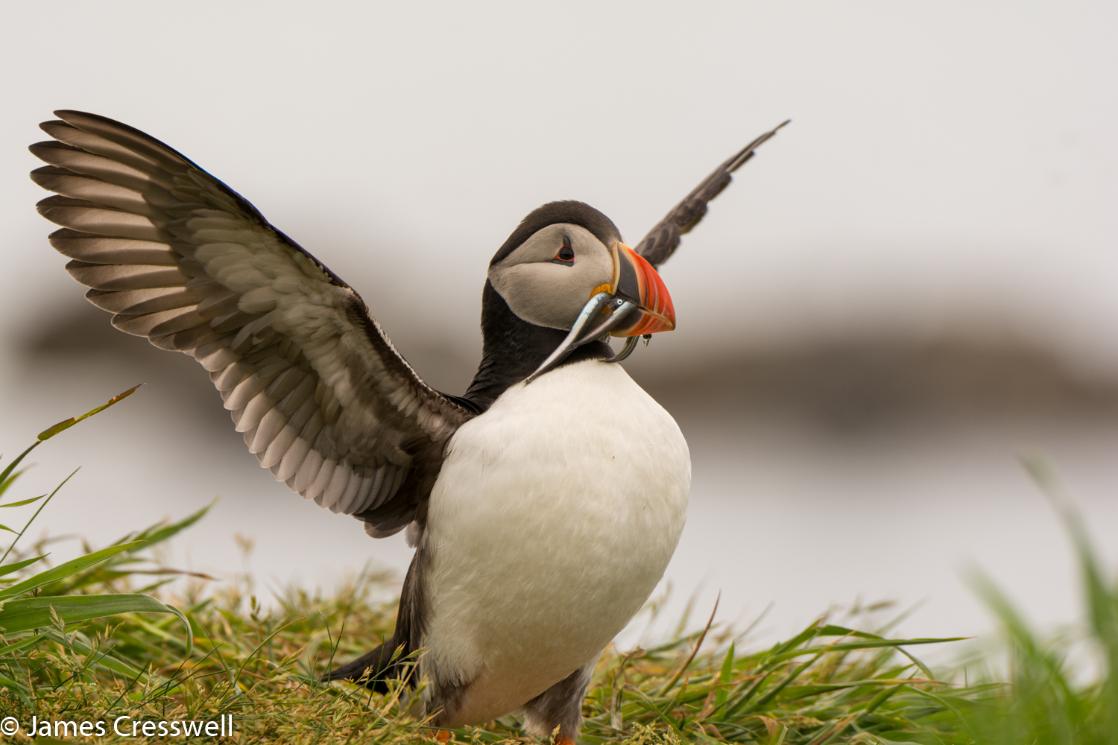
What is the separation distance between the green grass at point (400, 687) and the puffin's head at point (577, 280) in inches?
49.6

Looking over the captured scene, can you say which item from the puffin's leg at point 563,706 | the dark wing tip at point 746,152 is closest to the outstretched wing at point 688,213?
the dark wing tip at point 746,152

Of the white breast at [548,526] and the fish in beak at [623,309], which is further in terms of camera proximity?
the fish in beak at [623,309]

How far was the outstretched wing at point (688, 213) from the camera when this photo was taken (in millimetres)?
5820

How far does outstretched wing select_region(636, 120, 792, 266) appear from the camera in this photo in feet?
19.1

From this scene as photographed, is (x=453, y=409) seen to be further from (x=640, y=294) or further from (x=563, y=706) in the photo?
(x=563, y=706)

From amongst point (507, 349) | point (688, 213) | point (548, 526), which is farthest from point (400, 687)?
point (688, 213)

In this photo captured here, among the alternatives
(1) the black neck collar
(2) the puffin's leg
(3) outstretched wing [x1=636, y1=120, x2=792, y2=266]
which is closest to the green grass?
(2) the puffin's leg

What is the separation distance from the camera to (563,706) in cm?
482

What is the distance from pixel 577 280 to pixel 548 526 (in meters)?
0.86

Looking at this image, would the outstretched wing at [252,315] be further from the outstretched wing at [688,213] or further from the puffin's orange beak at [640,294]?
the outstretched wing at [688,213]

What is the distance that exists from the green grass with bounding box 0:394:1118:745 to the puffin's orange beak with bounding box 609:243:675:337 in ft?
4.12

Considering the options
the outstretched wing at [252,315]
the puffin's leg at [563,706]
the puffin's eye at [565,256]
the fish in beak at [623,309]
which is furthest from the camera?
the puffin's leg at [563,706]

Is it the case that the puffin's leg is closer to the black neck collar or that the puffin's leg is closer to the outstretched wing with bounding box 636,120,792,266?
the black neck collar

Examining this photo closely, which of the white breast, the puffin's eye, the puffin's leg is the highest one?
the puffin's eye
